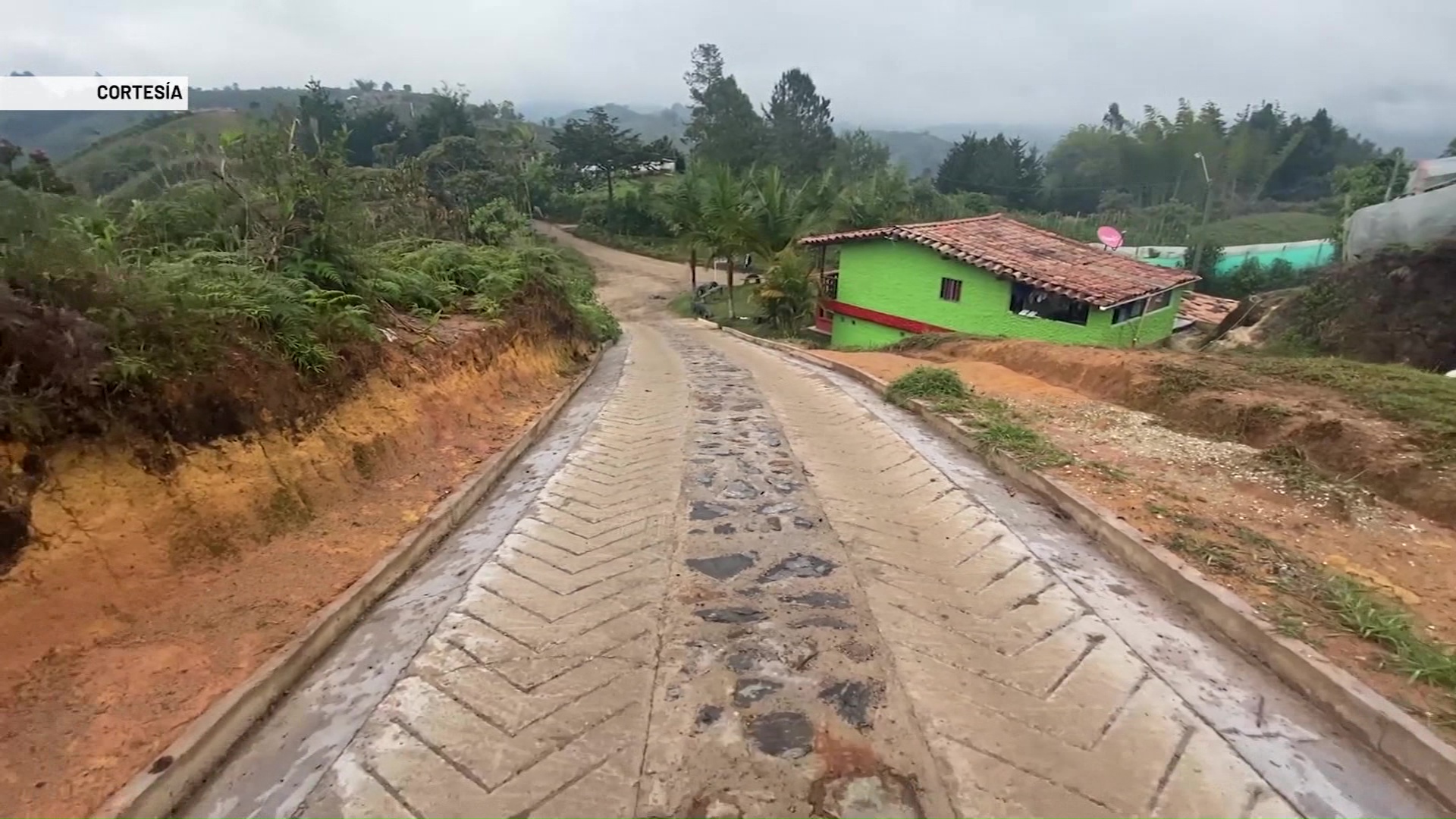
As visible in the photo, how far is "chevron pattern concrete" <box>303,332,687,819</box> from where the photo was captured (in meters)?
3.14

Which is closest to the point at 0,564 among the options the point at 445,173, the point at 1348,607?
the point at 1348,607

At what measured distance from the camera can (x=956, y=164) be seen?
2383 inches

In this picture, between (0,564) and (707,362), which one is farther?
(707,362)

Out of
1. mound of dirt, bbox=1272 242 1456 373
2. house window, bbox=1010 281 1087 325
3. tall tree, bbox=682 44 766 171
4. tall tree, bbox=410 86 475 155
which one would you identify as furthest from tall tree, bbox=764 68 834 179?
mound of dirt, bbox=1272 242 1456 373

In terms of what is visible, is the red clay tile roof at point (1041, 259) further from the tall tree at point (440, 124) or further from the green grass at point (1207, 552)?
the tall tree at point (440, 124)

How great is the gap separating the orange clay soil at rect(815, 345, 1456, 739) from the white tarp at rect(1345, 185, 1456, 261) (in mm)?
9240

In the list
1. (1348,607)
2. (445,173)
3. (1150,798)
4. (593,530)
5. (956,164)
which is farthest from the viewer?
(956,164)

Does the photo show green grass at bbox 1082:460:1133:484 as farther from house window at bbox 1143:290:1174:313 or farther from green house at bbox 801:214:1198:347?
house window at bbox 1143:290:1174:313

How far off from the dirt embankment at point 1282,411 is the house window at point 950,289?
788cm

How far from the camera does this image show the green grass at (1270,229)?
46.8 m

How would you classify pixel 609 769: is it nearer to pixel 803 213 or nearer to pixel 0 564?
pixel 0 564

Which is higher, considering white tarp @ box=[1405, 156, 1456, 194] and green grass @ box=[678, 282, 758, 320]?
white tarp @ box=[1405, 156, 1456, 194]

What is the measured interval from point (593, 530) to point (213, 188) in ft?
14.7

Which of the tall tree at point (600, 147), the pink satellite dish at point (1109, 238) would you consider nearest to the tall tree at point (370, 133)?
the tall tree at point (600, 147)
